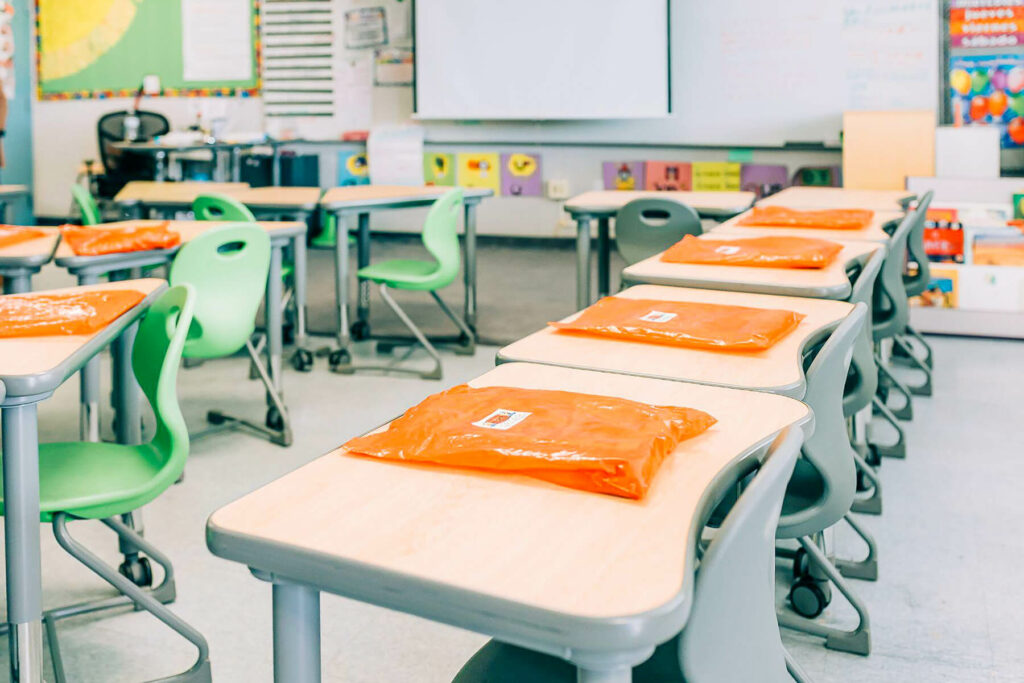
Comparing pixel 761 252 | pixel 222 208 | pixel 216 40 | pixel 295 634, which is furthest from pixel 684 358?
pixel 216 40

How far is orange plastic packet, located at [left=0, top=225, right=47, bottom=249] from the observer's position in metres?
2.75

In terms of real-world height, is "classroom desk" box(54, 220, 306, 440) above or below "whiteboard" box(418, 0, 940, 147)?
below

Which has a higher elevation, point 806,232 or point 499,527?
point 806,232

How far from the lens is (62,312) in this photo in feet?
6.09

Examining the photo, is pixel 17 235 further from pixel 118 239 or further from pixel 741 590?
pixel 741 590

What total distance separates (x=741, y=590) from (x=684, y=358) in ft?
2.36

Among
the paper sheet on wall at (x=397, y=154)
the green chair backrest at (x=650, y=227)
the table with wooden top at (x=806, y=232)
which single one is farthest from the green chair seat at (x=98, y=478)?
the paper sheet on wall at (x=397, y=154)

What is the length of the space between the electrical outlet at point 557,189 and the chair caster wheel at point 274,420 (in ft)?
12.4

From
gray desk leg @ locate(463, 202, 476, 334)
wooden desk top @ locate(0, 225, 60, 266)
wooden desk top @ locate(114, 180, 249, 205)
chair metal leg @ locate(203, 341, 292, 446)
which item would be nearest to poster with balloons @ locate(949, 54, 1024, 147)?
gray desk leg @ locate(463, 202, 476, 334)

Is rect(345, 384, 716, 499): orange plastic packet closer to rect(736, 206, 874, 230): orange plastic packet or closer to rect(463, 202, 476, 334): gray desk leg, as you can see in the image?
rect(736, 206, 874, 230): orange plastic packet

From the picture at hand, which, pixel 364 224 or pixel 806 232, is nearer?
pixel 806 232

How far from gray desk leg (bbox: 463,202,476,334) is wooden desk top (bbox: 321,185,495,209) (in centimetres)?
10

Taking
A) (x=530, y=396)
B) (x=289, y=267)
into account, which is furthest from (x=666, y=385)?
(x=289, y=267)

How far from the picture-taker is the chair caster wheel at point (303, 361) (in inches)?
168
